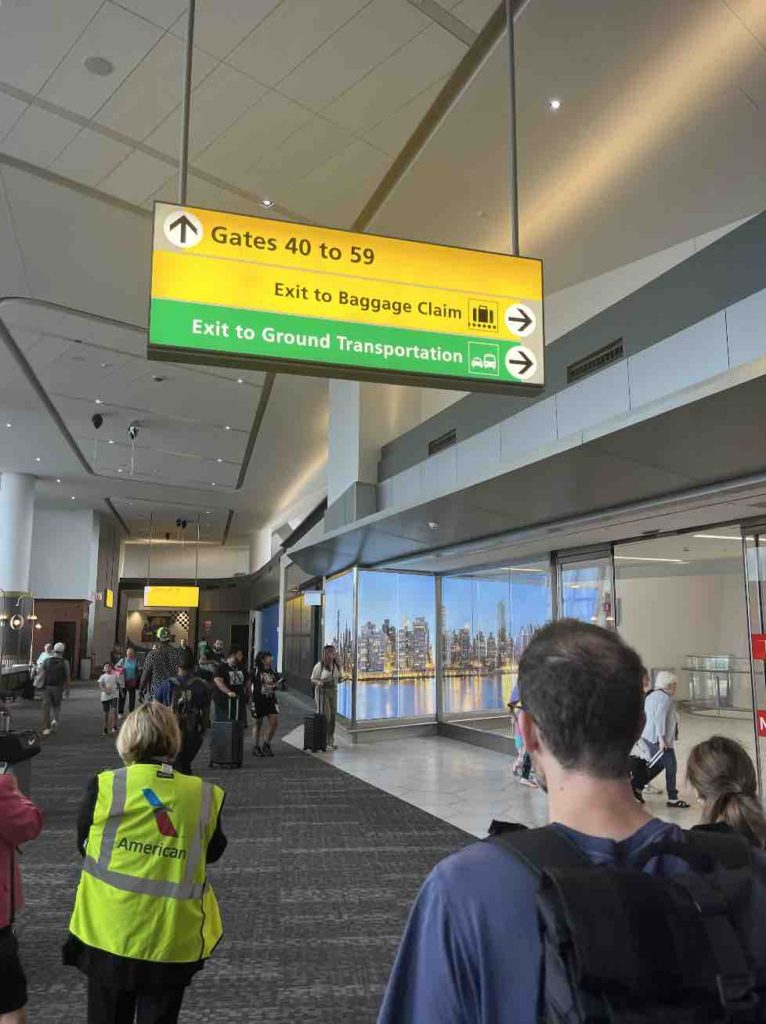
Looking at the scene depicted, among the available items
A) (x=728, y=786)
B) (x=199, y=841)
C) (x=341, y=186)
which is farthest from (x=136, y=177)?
(x=728, y=786)

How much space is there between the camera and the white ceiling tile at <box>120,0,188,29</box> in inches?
168

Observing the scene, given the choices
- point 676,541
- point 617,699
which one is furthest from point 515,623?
point 617,699

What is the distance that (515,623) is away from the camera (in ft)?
37.0

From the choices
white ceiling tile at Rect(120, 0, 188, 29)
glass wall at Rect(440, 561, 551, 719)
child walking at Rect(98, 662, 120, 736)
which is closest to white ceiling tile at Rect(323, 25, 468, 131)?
white ceiling tile at Rect(120, 0, 188, 29)

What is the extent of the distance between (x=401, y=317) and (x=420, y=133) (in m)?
3.00

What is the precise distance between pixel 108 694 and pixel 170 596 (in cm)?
1715

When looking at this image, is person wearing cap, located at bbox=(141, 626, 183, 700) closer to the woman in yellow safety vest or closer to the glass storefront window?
the glass storefront window

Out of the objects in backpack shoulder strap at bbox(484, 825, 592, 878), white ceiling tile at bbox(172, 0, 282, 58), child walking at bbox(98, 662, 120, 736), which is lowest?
child walking at bbox(98, 662, 120, 736)

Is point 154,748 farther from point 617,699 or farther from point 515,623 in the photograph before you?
point 515,623

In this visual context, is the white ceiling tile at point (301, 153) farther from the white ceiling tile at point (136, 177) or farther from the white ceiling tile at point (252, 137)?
the white ceiling tile at point (136, 177)

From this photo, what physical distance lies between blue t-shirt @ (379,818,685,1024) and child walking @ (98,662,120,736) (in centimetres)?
1176

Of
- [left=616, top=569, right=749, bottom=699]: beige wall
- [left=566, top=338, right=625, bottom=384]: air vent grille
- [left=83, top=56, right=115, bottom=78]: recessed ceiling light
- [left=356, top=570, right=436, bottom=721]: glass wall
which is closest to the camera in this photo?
[left=83, top=56, right=115, bottom=78]: recessed ceiling light

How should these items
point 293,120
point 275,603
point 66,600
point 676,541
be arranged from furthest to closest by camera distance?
point 275,603
point 66,600
point 676,541
point 293,120

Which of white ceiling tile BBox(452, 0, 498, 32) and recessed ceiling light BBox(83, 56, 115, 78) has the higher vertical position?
recessed ceiling light BBox(83, 56, 115, 78)
